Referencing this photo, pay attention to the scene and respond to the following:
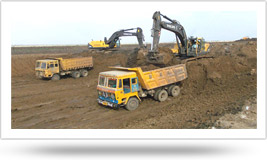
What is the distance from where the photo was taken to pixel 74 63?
2253 centimetres

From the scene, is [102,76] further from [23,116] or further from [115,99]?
[23,116]

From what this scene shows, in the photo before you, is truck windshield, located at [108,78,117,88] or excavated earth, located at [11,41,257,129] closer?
excavated earth, located at [11,41,257,129]

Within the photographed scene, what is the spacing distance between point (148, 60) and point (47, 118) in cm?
784

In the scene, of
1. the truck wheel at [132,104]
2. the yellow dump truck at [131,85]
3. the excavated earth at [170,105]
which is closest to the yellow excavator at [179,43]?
the excavated earth at [170,105]

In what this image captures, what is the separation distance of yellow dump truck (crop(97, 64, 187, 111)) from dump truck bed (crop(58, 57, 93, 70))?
10109mm

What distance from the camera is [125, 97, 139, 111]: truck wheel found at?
38.8 ft

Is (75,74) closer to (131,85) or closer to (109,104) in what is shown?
(109,104)

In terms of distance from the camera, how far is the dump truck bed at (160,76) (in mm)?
12039

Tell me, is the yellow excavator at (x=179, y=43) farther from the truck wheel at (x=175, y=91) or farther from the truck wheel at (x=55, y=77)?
the truck wheel at (x=55, y=77)

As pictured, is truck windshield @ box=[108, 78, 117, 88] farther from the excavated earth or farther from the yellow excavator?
the yellow excavator

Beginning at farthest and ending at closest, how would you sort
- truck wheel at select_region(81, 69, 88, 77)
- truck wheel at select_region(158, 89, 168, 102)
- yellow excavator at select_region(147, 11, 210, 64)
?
1. truck wheel at select_region(81, 69, 88, 77)
2. yellow excavator at select_region(147, 11, 210, 64)
3. truck wheel at select_region(158, 89, 168, 102)

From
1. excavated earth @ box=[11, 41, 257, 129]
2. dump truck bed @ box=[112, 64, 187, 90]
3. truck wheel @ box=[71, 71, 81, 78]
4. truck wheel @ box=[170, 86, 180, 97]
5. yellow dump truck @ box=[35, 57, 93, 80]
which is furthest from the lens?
truck wheel @ box=[71, 71, 81, 78]

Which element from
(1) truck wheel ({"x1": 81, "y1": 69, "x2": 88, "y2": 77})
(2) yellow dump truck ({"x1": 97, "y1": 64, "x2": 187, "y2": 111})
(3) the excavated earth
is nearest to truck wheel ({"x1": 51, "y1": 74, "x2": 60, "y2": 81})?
(3) the excavated earth

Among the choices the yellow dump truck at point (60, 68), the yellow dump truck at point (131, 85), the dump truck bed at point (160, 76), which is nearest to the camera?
the yellow dump truck at point (131, 85)
